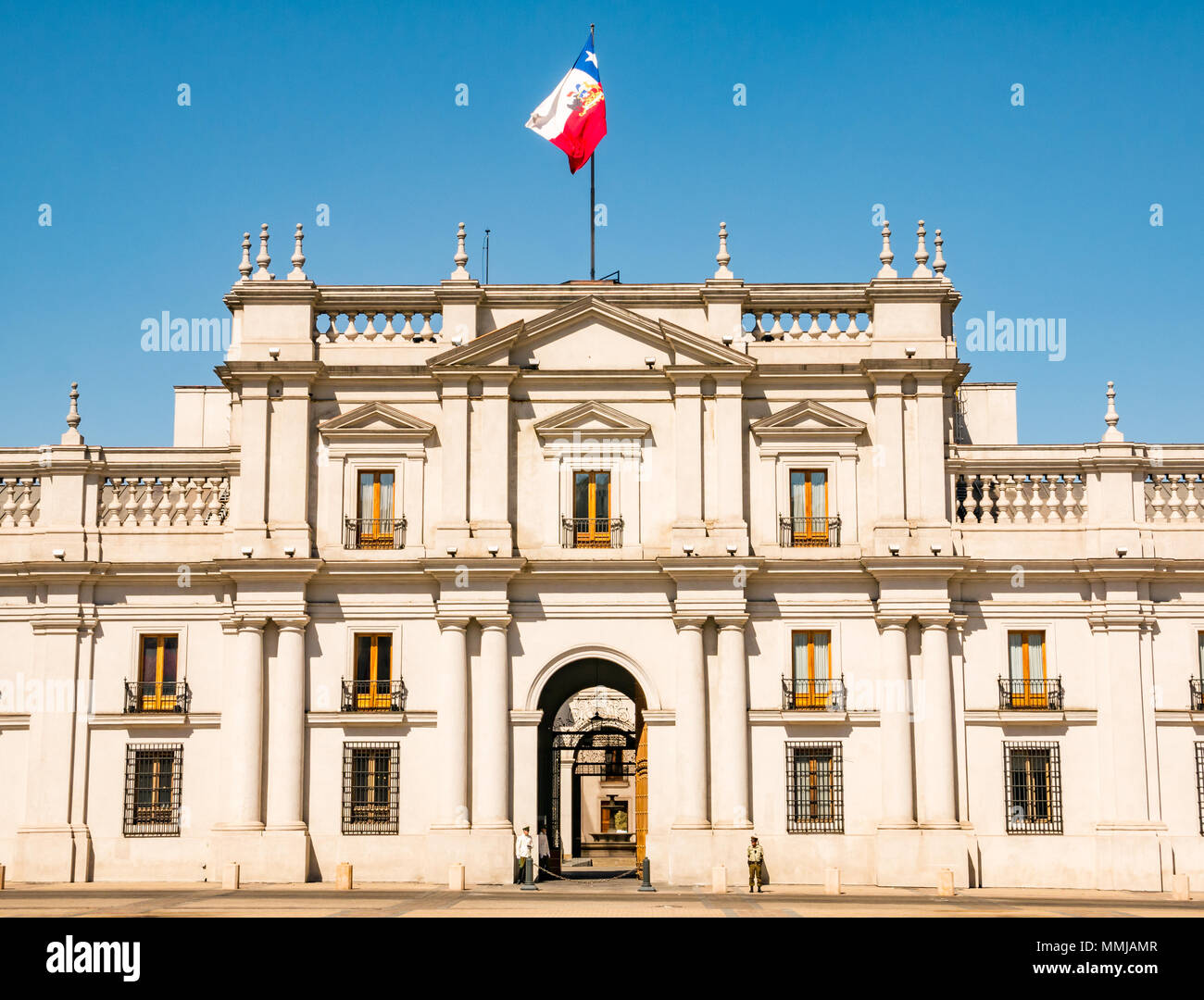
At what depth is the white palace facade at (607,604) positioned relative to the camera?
4059 centimetres

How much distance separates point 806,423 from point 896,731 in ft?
27.6

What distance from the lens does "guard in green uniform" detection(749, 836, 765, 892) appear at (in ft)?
126

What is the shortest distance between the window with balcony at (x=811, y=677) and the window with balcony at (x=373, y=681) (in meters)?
10.1

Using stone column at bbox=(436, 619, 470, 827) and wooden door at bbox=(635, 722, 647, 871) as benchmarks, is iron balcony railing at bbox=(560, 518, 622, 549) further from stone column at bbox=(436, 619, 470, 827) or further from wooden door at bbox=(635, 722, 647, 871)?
wooden door at bbox=(635, 722, 647, 871)

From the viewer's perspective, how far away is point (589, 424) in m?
42.4

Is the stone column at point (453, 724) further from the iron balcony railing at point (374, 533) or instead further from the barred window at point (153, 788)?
the barred window at point (153, 788)

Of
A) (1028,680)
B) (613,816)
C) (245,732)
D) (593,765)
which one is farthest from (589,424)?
(613,816)

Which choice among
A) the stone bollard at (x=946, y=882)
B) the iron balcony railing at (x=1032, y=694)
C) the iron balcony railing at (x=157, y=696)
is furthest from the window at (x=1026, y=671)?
the iron balcony railing at (x=157, y=696)

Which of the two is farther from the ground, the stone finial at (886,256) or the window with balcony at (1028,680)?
the stone finial at (886,256)

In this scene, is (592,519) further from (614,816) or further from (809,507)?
(614,816)

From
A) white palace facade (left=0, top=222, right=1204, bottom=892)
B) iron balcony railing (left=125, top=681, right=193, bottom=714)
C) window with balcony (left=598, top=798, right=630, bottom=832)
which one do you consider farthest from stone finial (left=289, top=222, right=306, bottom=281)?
window with balcony (left=598, top=798, right=630, bottom=832)

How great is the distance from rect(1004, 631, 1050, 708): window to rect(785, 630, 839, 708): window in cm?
468
